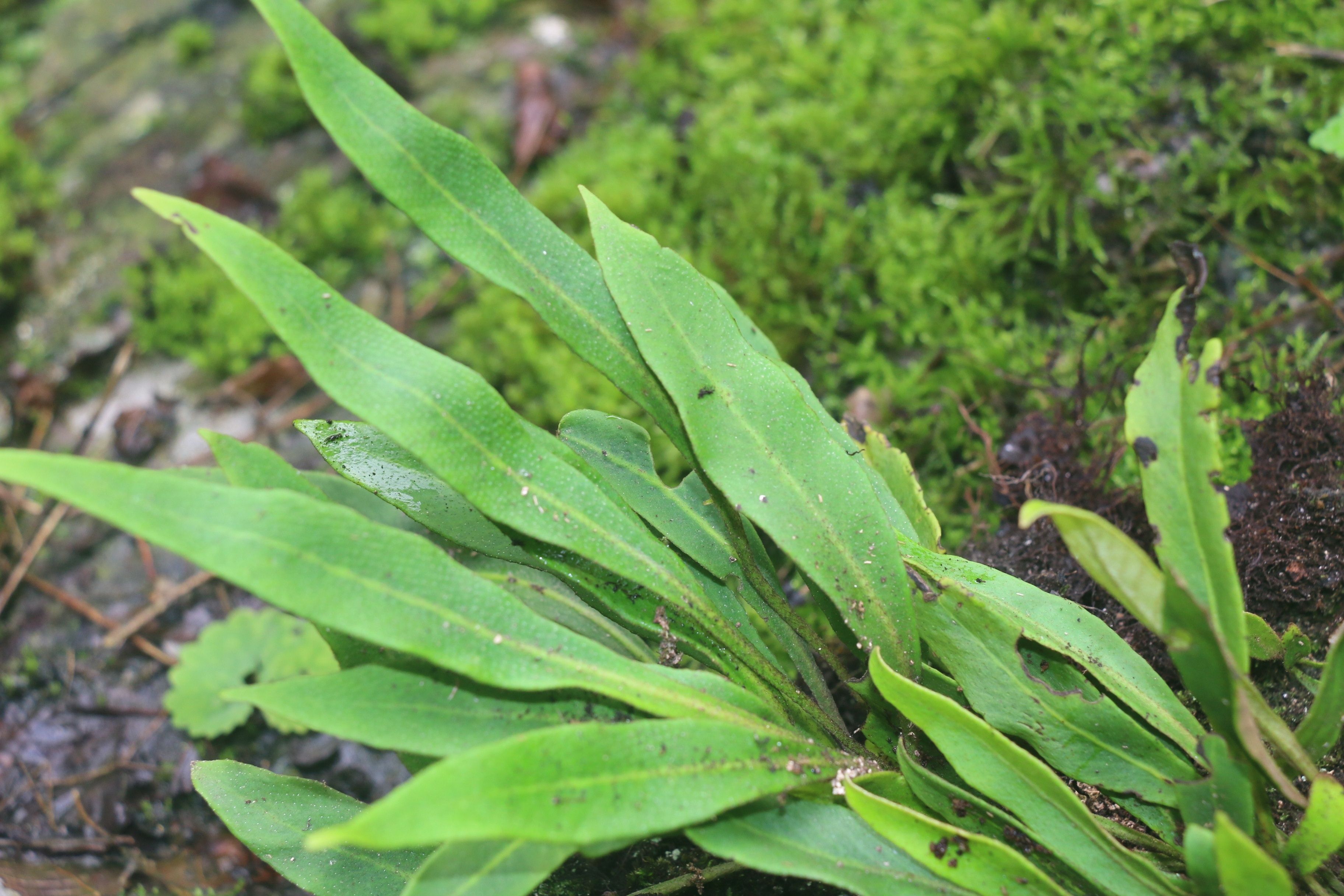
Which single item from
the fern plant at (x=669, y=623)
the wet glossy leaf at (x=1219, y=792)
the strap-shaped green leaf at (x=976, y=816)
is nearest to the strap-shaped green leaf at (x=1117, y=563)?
the fern plant at (x=669, y=623)

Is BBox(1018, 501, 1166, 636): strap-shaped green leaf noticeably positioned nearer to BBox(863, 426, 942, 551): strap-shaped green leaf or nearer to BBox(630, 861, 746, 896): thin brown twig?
BBox(863, 426, 942, 551): strap-shaped green leaf

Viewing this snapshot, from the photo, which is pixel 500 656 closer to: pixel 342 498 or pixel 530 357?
pixel 342 498

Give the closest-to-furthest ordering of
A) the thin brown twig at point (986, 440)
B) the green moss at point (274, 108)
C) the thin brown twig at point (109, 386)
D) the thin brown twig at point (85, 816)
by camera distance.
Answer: the thin brown twig at point (986, 440)
the thin brown twig at point (85, 816)
the thin brown twig at point (109, 386)
the green moss at point (274, 108)

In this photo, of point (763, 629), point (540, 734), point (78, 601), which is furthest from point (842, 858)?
point (78, 601)

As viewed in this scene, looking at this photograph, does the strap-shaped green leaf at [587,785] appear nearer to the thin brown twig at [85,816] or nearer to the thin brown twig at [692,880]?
the thin brown twig at [692,880]

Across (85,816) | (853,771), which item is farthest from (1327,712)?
(85,816)

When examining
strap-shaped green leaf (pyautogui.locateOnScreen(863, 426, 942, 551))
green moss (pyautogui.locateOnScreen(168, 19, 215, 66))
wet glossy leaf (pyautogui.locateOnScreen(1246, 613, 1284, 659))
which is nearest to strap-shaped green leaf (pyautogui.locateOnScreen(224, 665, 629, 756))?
strap-shaped green leaf (pyautogui.locateOnScreen(863, 426, 942, 551))
